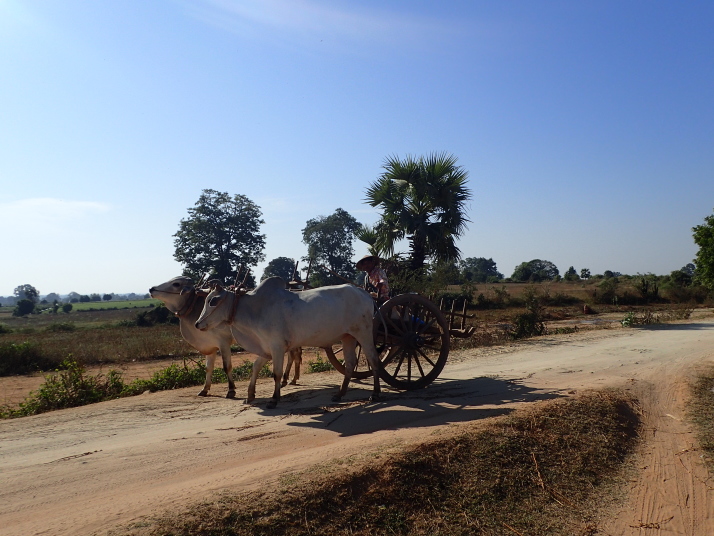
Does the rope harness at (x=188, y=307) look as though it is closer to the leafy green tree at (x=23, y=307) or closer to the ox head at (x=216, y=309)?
the ox head at (x=216, y=309)

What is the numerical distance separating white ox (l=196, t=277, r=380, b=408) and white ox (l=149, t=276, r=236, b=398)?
1090 millimetres

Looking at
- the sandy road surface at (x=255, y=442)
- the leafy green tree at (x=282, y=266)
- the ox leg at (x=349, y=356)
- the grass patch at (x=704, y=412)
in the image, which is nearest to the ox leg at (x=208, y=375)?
the sandy road surface at (x=255, y=442)

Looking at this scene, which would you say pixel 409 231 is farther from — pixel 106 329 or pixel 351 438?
pixel 106 329

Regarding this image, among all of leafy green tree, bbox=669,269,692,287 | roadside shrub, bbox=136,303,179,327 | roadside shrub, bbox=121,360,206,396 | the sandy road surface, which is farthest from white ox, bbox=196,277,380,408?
leafy green tree, bbox=669,269,692,287

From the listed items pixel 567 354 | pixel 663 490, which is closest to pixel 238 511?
pixel 663 490

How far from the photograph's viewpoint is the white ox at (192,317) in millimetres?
9492

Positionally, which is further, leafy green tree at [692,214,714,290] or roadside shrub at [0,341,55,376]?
leafy green tree at [692,214,714,290]

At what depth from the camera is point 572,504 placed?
5133 millimetres

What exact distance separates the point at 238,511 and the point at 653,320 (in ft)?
70.0

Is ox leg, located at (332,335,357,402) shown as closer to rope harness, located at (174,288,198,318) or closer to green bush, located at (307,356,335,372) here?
rope harness, located at (174,288,198,318)

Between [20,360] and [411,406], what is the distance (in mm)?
16451

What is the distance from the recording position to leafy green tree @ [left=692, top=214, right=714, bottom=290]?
79.8 ft

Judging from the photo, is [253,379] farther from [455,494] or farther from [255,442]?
[455,494]

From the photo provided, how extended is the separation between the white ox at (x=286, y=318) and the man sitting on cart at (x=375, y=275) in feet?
3.61
